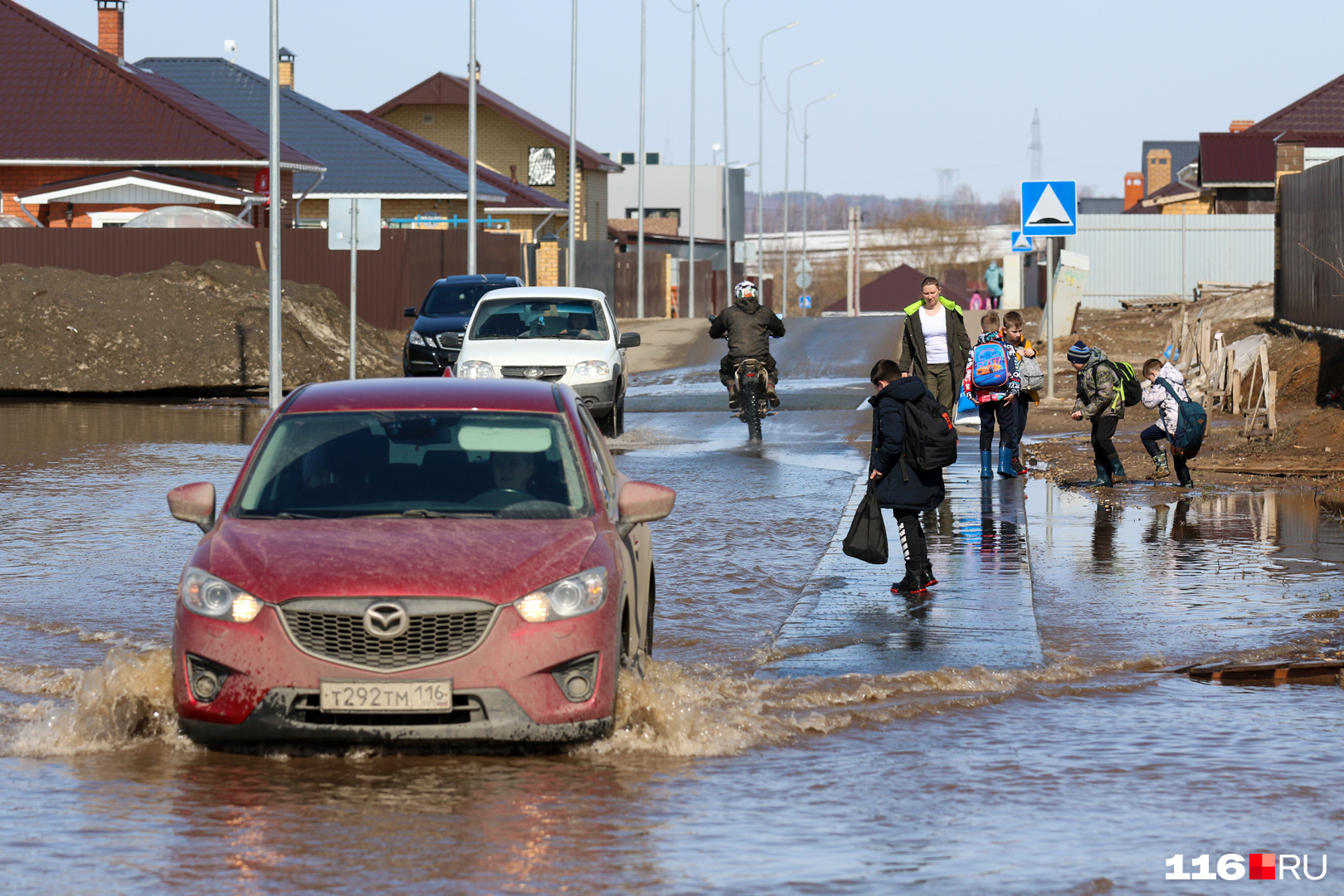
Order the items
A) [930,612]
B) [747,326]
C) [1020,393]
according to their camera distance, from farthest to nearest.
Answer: [747,326], [1020,393], [930,612]

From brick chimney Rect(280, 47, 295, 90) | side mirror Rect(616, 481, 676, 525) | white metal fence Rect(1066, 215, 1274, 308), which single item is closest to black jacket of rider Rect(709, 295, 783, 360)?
side mirror Rect(616, 481, 676, 525)

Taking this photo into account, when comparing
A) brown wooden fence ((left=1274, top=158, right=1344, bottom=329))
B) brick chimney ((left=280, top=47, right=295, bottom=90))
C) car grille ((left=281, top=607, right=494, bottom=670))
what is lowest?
car grille ((left=281, top=607, right=494, bottom=670))

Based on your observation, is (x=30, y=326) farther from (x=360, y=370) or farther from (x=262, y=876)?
(x=262, y=876)

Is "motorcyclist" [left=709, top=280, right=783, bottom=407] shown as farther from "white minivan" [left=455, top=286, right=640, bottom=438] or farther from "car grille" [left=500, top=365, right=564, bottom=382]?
"car grille" [left=500, top=365, right=564, bottom=382]

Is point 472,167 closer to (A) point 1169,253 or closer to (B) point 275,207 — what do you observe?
(B) point 275,207

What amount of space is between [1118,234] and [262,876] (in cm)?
4238

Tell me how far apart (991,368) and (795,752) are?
9039mm

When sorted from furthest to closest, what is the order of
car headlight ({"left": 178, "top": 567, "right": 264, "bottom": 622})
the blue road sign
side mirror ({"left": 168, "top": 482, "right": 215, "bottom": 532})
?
the blue road sign
side mirror ({"left": 168, "top": 482, "right": 215, "bottom": 532})
car headlight ({"left": 178, "top": 567, "right": 264, "bottom": 622})

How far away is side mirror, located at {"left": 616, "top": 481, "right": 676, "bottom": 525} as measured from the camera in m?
6.94

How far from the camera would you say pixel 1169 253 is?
45062 millimetres

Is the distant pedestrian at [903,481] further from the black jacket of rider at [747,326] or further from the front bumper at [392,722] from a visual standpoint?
the black jacket of rider at [747,326]

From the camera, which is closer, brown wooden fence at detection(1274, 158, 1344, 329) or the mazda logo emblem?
the mazda logo emblem

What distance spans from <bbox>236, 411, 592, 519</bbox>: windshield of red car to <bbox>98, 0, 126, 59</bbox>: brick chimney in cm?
4774

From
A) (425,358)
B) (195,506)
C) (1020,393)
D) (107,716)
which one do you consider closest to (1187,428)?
(1020,393)
